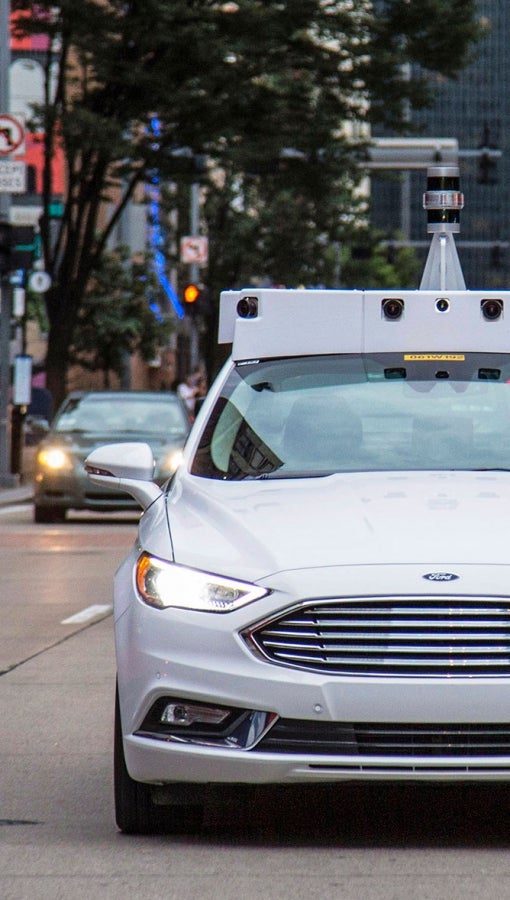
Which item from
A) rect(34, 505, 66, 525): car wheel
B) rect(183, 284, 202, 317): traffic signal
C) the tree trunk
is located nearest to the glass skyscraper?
rect(183, 284, 202, 317): traffic signal

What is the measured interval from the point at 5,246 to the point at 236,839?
71.5ft

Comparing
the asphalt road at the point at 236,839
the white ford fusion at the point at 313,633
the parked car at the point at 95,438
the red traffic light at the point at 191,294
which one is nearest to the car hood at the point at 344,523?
the white ford fusion at the point at 313,633

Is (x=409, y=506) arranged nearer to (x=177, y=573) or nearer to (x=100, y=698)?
(x=177, y=573)

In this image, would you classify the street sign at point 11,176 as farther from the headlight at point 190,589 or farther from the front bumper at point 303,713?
the front bumper at point 303,713

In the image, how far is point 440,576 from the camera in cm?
552

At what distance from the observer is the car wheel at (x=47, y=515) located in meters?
21.6

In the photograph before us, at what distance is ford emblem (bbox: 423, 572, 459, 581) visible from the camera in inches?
217

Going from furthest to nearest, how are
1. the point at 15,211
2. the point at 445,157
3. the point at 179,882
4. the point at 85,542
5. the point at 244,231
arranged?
the point at 244,231
the point at 15,211
the point at 445,157
the point at 85,542
the point at 179,882

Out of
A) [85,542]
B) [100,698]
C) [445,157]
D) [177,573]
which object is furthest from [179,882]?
[445,157]

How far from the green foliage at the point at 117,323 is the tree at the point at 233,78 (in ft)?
46.9

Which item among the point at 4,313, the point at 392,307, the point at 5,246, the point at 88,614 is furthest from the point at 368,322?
the point at 4,313

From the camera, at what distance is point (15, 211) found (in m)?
42.5

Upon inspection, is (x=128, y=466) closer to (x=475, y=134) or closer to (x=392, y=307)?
(x=392, y=307)

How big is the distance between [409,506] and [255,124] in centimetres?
2365
